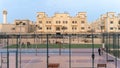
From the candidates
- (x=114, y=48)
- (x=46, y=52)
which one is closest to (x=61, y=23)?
(x=46, y=52)

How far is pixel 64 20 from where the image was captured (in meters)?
100

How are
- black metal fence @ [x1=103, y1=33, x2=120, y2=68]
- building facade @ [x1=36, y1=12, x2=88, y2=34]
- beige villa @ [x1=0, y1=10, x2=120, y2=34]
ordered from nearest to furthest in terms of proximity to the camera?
black metal fence @ [x1=103, y1=33, x2=120, y2=68], beige villa @ [x1=0, y1=10, x2=120, y2=34], building facade @ [x1=36, y1=12, x2=88, y2=34]

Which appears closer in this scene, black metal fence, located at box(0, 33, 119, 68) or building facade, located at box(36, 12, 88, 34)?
black metal fence, located at box(0, 33, 119, 68)

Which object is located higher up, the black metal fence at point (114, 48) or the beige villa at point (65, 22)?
the beige villa at point (65, 22)

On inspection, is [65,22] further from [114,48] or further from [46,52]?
[114,48]

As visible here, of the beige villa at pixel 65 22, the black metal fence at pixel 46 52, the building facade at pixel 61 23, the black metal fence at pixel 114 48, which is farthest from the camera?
the building facade at pixel 61 23

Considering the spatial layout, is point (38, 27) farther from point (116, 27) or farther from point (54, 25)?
point (116, 27)

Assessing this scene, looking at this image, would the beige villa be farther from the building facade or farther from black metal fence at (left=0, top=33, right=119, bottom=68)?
black metal fence at (left=0, top=33, right=119, bottom=68)

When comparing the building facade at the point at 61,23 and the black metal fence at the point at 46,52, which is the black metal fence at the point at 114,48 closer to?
the black metal fence at the point at 46,52

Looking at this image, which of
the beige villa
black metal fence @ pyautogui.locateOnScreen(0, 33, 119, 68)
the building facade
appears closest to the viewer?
black metal fence @ pyautogui.locateOnScreen(0, 33, 119, 68)

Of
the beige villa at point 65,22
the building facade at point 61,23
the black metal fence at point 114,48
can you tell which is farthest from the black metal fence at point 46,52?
the building facade at point 61,23

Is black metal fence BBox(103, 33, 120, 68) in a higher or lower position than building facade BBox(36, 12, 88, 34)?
lower

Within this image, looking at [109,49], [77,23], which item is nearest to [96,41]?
[109,49]

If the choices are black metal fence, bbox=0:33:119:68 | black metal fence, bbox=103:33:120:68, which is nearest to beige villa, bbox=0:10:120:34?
black metal fence, bbox=0:33:119:68
